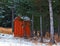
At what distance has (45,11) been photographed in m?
15.1

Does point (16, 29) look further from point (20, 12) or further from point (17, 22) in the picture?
point (20, 12)

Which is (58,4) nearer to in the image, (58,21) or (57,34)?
(58,21)

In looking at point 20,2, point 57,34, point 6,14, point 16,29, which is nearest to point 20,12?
point 20,2

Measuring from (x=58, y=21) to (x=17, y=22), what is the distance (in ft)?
12.4

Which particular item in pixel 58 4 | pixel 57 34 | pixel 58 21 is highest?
pixel 58 4

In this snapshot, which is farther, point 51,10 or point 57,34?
point 57,34

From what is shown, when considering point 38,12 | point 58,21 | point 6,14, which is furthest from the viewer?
point 6,14

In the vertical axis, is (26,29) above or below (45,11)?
below

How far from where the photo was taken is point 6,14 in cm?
2777

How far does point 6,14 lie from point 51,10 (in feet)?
47.4

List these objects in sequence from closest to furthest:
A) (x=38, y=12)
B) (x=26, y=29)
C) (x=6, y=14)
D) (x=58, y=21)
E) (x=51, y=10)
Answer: (x=51, y=10) → (x=38, y=12) → (x=58, y=21) → (x=26, y=29) → (x=6, y=14)

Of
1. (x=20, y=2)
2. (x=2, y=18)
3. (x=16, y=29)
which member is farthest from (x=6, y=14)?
(x=20, y=2)

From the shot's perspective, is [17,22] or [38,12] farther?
[17,22]

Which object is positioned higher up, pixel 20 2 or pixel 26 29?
pixel 20 2
